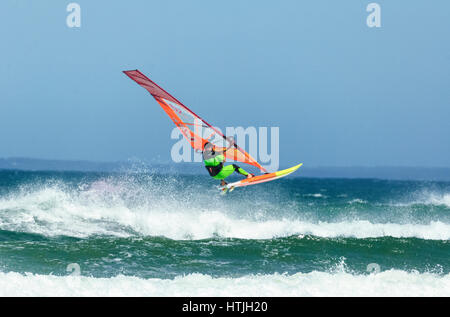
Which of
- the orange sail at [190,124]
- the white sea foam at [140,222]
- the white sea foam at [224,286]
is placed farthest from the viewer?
the white sea foam at [140,222]

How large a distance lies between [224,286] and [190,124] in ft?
8.91

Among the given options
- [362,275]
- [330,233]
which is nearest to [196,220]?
[330,233]

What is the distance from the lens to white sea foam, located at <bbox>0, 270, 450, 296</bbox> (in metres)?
6.99

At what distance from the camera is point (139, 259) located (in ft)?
30.3

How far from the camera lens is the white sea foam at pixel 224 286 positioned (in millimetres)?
6992

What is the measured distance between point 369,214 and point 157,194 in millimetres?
8541

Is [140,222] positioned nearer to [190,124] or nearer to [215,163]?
[190,124]

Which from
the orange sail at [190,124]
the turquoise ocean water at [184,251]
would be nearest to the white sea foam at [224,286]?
the turquoise ocean water at [184,251]

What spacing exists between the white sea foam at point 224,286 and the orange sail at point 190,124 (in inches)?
75.4

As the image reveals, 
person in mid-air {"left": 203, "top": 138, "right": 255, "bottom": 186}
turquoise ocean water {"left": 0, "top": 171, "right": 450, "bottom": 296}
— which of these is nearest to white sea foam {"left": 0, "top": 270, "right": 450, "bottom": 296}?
turquoise ocean water {"left": 0, "top": 171, "right": 450, "bottom": 296}

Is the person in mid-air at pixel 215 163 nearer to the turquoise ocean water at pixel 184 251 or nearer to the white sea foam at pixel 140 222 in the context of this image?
the turquoise ocean water at pixel 184 251

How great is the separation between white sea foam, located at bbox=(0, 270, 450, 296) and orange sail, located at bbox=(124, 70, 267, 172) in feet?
6.28

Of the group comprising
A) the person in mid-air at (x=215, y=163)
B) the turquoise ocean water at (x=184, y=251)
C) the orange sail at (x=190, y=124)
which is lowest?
the turquoise ocean water at (x=184, y=251)
